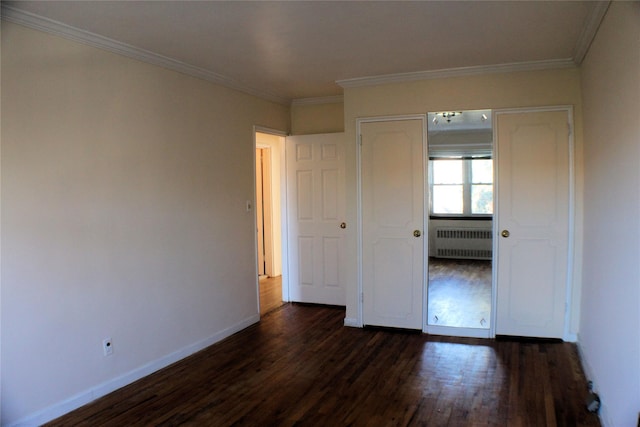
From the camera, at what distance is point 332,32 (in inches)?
117

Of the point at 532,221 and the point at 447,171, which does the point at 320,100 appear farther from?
the point at 532,221

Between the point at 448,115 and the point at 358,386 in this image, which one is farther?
the point at 448,115

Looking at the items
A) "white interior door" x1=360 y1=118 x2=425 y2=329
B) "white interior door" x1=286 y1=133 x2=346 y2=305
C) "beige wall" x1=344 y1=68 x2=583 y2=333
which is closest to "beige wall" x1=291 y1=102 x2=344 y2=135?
"white interior door" x1=286 y1=133 x2=346 y2=305

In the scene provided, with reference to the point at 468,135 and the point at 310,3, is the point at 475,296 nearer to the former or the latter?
the point at 468,135

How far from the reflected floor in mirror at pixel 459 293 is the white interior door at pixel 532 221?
17 cm

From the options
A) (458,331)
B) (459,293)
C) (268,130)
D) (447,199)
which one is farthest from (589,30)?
(268,130)

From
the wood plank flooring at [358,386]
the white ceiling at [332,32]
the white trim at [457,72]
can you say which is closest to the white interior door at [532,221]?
the wood plank flooring at [358,386]

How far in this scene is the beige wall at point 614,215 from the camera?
197 cm

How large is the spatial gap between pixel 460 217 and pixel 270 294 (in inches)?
108

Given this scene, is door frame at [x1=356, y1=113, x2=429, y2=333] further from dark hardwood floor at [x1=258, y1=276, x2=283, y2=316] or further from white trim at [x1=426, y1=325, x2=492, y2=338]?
dark hardwood floor at [x1=258, y1=276, x2=283, y2=316]

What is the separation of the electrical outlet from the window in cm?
307

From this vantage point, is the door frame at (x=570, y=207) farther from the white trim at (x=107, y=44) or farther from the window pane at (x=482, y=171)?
the white trim at (x=107, y=44)

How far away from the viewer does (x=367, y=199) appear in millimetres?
4348

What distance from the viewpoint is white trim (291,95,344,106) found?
5.09 metres
